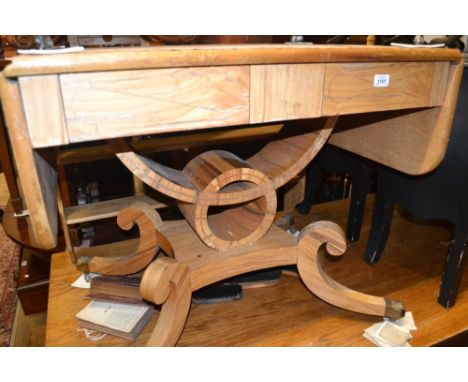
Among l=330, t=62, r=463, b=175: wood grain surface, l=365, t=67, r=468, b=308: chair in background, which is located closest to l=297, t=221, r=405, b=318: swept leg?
l=365, t=67, r=468, b=308: chair in background

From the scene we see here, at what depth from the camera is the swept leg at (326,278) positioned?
112cm

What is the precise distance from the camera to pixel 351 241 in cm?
166

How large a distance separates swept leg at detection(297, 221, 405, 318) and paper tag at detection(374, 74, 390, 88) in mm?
392

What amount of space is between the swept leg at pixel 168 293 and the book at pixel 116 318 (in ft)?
0.41

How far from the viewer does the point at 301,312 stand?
123cm

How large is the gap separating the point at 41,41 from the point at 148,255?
0.76 metres

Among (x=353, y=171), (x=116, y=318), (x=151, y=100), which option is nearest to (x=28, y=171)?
(x=151, y=100)

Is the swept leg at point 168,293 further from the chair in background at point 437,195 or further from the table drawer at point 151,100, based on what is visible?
the chair in background at point 437,195

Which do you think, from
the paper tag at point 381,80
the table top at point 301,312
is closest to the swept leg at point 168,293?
the table top at point 301,312

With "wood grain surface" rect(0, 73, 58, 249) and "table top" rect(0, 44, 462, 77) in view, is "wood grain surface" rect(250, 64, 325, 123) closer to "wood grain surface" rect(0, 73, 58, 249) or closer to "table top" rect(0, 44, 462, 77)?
"table top" rect(0, 44, 462, 77)

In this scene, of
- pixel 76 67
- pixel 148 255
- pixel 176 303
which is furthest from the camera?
pixel 148 255

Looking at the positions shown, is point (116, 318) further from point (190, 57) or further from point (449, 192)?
point (449, 192)
